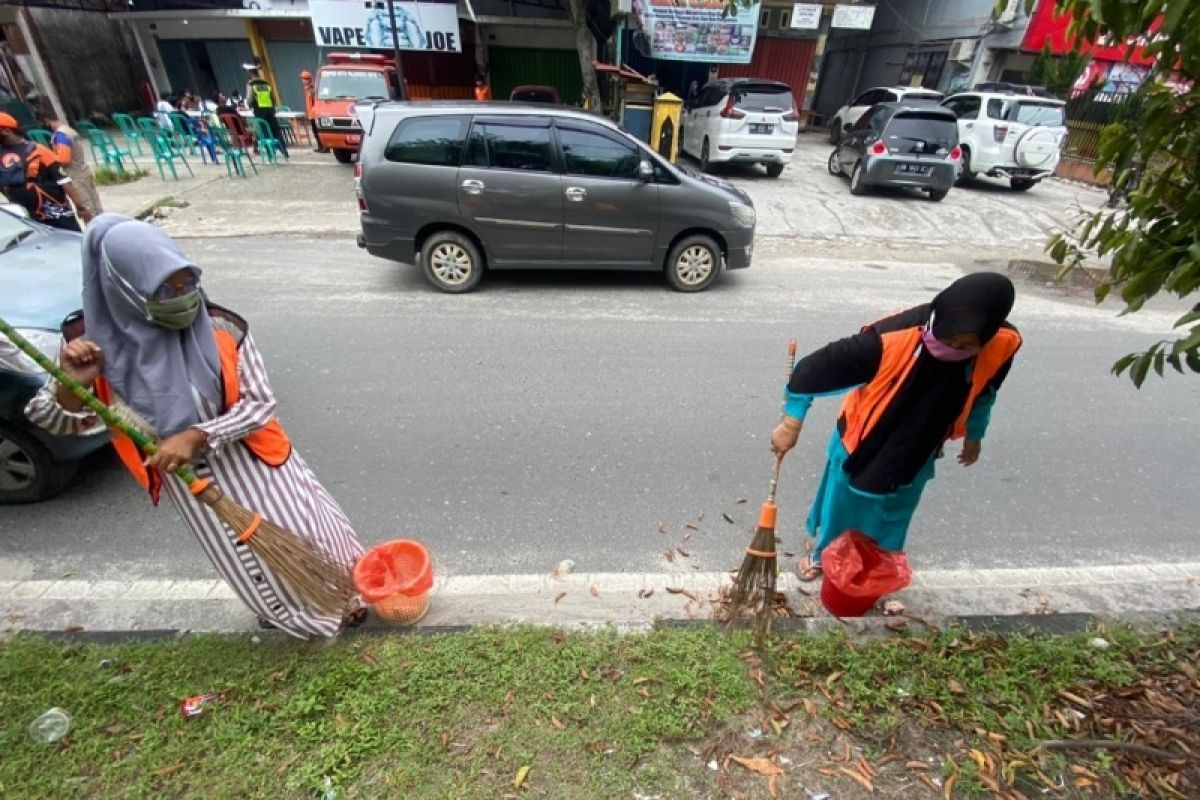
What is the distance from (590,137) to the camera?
6129 mm

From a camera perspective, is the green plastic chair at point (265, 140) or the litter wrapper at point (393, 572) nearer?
the litter wrapper at point (393, 572)

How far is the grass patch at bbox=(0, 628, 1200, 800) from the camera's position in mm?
1899

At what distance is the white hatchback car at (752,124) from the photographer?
39.2 feet

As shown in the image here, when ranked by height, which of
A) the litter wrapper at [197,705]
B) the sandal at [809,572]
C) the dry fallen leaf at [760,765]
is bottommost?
the sandal at [809,572]

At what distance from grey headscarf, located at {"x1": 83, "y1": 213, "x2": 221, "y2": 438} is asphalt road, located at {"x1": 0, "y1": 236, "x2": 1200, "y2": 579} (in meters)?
1.54

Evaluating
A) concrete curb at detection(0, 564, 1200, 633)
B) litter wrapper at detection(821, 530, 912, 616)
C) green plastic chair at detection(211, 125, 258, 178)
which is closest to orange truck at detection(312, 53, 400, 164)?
green plastic chair at detection(211, 125, 258, 178)

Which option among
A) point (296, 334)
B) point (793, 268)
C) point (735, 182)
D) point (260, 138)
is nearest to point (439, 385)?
point (296, 334)

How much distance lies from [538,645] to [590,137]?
17.3ft

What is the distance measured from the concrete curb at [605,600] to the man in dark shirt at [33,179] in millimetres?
4814

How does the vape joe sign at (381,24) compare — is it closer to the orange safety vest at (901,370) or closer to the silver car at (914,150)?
the silver car at (914,150)

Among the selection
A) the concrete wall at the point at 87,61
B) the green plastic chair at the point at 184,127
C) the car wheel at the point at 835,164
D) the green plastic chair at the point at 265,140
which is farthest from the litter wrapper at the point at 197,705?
the concrete wall at the point at 87,61

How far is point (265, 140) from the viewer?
42.7 feet

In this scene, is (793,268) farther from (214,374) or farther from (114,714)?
(114,714)

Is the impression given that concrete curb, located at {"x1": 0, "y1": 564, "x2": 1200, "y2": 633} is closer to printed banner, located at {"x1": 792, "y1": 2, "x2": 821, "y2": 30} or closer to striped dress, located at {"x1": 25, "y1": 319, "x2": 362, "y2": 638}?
striped dress, located at {"x1": 25, "y1": 319, "x2": 362, "y2": 638}
